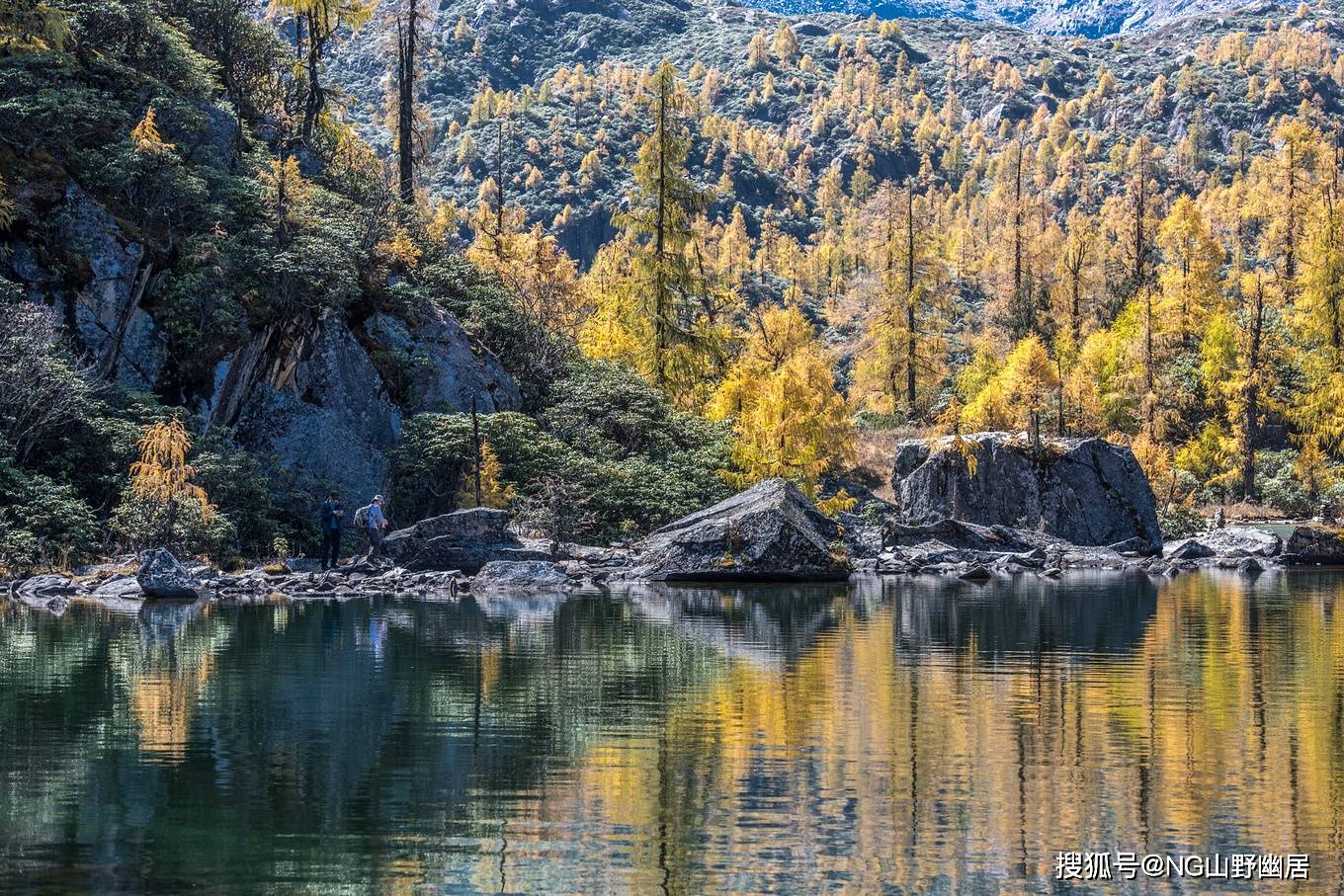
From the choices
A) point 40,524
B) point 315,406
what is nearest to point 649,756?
point 40,524

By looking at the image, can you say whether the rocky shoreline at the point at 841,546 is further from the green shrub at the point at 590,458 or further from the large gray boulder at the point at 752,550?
the green shrub at the point at 590,458

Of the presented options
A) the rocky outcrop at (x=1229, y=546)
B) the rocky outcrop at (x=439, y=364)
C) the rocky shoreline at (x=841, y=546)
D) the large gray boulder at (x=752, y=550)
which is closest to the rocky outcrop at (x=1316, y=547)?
the rocky shoreline at (x=841, y=546)

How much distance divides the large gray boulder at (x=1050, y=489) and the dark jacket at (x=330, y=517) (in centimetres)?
1945

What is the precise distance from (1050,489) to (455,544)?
2064cm

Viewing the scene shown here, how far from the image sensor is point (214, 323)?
121 feet

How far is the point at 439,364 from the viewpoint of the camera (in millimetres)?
42562

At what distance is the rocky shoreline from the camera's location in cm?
3070

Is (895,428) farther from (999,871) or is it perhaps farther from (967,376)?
(999,871)

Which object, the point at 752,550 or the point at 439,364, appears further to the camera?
the point at 439,364

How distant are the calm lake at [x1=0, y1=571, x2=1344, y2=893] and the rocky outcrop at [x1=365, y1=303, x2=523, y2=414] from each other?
18.9 metres

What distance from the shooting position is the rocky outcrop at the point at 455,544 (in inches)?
1332

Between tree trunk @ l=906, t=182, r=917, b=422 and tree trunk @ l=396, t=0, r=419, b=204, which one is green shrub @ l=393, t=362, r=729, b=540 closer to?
tree trunk @ l=396, t=0, r=419, b=204

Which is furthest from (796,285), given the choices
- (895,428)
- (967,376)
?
(895,428)

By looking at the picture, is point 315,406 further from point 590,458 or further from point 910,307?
point 910,307
